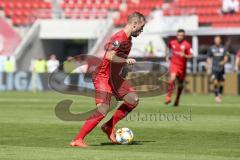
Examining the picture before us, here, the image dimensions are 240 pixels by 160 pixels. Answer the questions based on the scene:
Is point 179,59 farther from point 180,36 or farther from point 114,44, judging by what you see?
point 114,44

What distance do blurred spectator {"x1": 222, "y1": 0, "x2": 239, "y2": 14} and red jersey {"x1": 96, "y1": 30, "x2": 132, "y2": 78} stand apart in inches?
1052

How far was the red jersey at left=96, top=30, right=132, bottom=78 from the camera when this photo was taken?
460 inches

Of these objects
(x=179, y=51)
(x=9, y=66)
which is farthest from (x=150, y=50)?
(x=179, y=51)

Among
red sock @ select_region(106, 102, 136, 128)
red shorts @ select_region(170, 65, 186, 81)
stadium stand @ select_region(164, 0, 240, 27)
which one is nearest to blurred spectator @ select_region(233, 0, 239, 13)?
stadium stand @ select_region(164, 0, 240, 27)

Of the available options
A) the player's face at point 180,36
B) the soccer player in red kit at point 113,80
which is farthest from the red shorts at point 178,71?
the soccer player in red kit at point 113,80

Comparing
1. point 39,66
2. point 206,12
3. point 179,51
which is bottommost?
point 39,66

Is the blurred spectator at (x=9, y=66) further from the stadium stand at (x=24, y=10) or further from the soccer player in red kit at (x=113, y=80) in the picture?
the soccer player in red kit at (x=113, y=80)

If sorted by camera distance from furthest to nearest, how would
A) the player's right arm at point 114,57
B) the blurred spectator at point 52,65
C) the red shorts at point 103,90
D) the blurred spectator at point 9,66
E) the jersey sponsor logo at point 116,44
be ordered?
the blurred spectator at point 9,66 → the blurred spectator at point 52,65 → the red shorts at point 103,90 → the player's right arm at point 114,57 → the jersey sponsor logo at point 116,44

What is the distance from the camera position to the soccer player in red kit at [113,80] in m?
11.7

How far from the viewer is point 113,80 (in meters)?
12.2

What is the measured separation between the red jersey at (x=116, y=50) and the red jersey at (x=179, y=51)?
11219mm

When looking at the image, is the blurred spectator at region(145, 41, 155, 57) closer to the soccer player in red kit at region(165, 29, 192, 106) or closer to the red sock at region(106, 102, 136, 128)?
the soccer player in red kit at region(165, 29, 192, 106)

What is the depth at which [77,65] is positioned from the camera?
3656 centimetres

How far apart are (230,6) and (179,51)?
51.9ft
